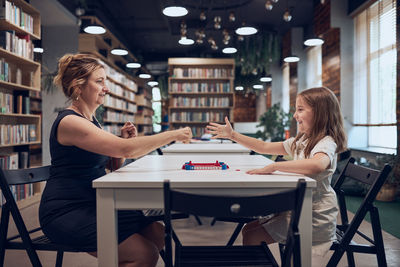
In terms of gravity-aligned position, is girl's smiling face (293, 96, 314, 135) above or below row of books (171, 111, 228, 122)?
below

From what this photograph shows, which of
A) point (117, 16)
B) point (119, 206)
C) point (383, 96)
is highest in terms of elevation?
point (117, 16)

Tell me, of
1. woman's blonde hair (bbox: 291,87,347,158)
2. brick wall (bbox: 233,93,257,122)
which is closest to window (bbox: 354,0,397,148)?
woman's blonde hair (bbox: 291,87,347,158)

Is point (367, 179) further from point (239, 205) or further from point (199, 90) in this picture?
point (199, 90)

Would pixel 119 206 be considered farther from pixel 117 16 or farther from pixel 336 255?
pixel 117 16

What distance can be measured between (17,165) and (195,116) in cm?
541

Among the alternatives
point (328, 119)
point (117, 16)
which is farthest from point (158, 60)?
point (328, 119)

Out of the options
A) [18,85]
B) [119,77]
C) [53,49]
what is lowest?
[18,85]

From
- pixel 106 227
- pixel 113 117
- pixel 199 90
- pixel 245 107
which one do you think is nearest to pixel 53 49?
pixel 113 117

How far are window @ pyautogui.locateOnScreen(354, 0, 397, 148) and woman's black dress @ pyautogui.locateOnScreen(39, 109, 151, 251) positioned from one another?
4789 mm

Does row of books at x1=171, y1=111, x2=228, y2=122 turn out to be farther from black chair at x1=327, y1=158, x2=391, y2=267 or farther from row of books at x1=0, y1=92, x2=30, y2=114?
black chair at x1=327, y1=158, x2=391, y2=267

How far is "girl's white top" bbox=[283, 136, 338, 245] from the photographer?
1557 millimetres

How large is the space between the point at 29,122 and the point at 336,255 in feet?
14.8

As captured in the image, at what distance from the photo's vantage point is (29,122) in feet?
15.8

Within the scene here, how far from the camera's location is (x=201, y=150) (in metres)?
3.05
